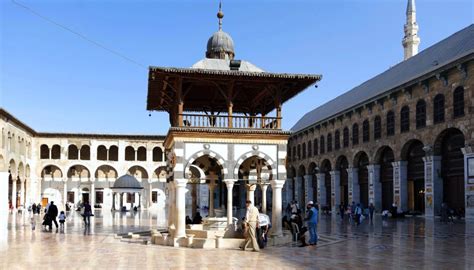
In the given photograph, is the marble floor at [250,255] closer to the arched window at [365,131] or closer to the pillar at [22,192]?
the arched window at [365,131]

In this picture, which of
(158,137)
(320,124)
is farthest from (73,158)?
(320,124)

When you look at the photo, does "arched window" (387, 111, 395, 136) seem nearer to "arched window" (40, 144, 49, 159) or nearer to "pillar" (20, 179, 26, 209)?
"pillar" (20, 179, 26, 209)

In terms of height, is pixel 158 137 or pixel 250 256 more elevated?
pixel 158 137

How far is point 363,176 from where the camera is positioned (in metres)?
39.3

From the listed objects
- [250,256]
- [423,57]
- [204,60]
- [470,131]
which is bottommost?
[250,256]

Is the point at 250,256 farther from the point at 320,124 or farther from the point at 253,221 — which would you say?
the point at 320,124

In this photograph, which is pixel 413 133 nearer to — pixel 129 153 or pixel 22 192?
pixel 22 192

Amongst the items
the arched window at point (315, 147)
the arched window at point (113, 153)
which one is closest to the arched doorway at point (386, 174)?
the arched window at point (315, 147)

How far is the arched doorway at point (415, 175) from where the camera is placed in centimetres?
3178

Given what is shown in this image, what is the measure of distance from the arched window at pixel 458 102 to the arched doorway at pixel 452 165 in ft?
3.44

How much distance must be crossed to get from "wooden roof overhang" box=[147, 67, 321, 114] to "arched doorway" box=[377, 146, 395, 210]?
16148 mm

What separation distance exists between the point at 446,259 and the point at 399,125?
2113cm

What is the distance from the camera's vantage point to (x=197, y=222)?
20.8 meters

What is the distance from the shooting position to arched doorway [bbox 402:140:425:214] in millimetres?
31781
